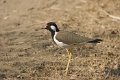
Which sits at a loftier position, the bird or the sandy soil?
the bird

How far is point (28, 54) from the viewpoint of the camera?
8.29 metres

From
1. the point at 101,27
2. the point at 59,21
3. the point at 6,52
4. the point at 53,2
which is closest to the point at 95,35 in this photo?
the point at 101,27

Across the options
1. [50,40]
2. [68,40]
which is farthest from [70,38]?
[50,40]

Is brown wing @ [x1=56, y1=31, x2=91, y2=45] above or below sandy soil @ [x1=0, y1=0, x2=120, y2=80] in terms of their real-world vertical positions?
above

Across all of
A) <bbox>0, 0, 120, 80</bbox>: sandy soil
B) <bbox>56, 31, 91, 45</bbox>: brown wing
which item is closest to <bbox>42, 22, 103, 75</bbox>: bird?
<bbox>56, 31, 91, 45</bbox>: brown wing

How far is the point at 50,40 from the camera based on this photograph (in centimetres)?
934

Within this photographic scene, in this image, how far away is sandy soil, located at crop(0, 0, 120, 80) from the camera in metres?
7.27

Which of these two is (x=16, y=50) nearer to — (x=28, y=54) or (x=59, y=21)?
(x=28, y=54)

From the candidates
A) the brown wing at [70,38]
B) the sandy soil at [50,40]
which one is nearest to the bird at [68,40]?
the brown wing at [70,38]

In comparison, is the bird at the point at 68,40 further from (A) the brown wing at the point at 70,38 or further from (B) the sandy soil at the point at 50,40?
(B) the sandy soil at the point at 50,40

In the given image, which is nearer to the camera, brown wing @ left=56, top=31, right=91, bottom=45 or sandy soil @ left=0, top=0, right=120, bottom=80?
brown wing @ left=56, top=31, right=91, bottom=45

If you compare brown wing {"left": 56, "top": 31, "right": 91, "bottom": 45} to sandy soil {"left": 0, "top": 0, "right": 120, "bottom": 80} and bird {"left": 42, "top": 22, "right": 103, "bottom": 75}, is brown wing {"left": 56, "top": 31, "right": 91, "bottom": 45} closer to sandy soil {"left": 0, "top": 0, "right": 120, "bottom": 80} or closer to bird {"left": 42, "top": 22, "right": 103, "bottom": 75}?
bird {"left": 42, "top": 22, "right": 103, "bottom": 75}

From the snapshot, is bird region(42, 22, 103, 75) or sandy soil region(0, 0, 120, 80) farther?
sandy soil region(0, 0, 120, 80)

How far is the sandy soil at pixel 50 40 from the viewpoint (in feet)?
23.8
